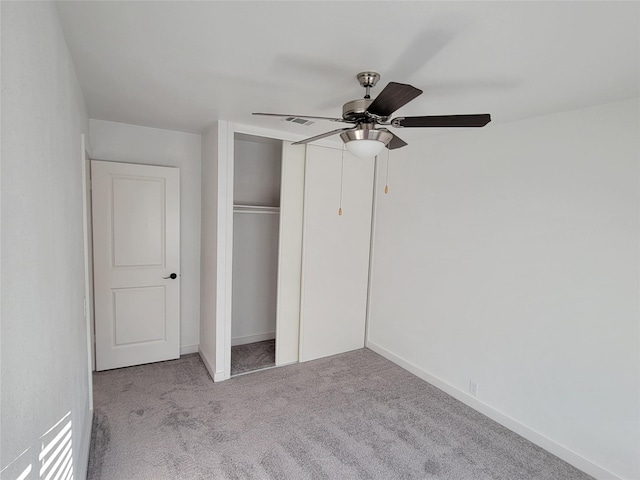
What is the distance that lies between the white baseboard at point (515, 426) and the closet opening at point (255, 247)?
1645 mm

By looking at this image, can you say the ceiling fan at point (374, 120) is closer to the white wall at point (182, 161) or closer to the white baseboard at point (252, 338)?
the white wall at point (182, 161)

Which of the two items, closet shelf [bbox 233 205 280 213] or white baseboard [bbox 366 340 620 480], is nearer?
white baseboard [bbox 366 340 620 480]

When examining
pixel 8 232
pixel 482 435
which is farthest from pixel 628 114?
pixel 8 232

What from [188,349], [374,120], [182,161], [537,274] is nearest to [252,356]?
[188,349]

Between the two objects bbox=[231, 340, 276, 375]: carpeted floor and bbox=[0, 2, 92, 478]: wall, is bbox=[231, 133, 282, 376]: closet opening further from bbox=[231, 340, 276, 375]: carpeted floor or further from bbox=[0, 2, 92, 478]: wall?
bbox=[0, 2, 92, 478]: wall

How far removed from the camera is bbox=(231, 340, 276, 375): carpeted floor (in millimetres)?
3651

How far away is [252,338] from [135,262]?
1688 mm

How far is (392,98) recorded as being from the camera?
5.04ft

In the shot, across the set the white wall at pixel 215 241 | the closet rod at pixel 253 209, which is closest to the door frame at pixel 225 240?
the white wall at pixel 215 241

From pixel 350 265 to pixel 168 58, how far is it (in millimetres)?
2805

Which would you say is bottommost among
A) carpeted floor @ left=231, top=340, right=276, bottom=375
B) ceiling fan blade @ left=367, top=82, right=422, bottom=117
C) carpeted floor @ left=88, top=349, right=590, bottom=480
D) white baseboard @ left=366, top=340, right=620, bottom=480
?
carpeted floor @ left=88, top=349, right=590, bottom=480

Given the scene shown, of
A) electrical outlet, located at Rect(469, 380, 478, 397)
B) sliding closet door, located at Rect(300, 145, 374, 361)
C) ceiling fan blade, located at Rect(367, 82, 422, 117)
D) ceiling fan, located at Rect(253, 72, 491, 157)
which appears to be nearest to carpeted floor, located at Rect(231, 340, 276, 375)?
sliding closet door, located at Rect(300, 145, 374, 361)

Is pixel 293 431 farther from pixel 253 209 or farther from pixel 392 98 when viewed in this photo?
pixel 392 98

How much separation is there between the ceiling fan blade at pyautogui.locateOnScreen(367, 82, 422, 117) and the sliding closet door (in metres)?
1.98
